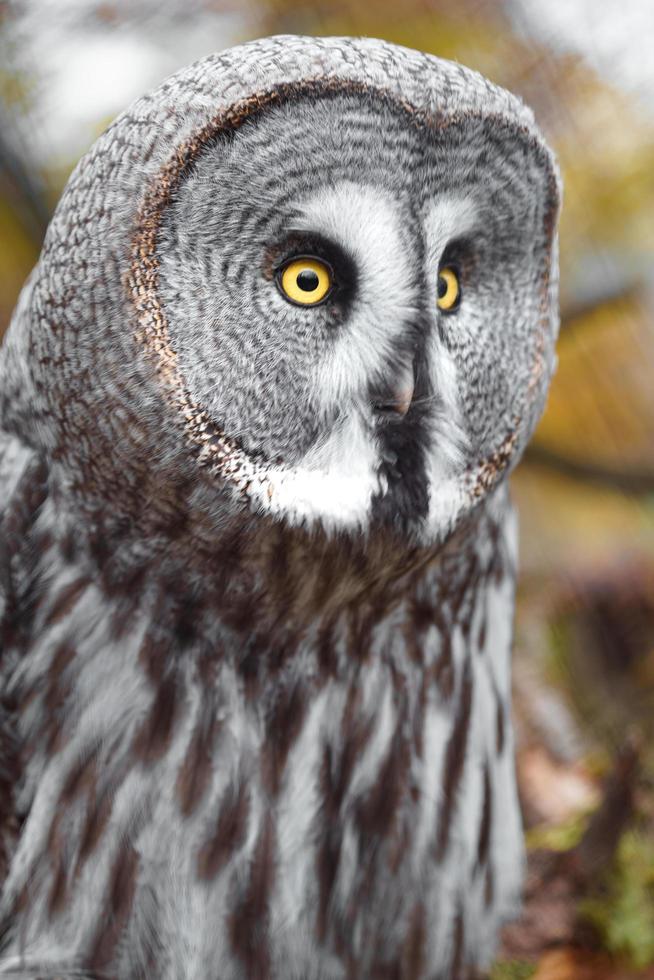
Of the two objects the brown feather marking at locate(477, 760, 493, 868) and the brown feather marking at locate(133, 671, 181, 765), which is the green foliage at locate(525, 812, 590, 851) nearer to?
the brown feather marking at locate(477, 760, 493, 868)

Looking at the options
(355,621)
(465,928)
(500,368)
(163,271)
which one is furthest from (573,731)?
(163,271)

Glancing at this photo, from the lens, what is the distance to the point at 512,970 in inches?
64.8

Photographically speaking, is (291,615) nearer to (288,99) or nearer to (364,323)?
(364,323)

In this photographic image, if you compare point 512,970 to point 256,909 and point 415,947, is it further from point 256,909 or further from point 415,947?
point 256,909

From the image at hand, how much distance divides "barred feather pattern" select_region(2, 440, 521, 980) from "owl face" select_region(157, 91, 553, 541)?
6.8 inches

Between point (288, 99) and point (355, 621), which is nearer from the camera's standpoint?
point (288, 99)

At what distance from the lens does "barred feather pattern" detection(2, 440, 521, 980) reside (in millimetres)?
1306

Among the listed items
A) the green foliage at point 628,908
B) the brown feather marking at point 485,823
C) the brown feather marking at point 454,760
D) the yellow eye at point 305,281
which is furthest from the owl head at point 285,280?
the green foliage at point 628,908

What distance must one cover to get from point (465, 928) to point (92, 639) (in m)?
0.84

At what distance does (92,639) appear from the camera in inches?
51.9

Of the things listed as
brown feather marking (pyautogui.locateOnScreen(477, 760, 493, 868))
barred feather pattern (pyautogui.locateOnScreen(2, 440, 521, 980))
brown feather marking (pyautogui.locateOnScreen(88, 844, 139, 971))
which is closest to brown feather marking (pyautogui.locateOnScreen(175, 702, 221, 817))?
barred feather pattern (pyautogui.locateOnScreen(2, 440, 521, 980))

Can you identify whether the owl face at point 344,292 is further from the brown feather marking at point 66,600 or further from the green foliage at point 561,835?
the green foliage at point 561,835

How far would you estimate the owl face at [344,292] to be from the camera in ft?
3.39

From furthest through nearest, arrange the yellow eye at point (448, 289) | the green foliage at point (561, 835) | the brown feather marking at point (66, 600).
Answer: the green foliage at point (561, 835) < the brown feather marking at point (66, 600) < the yellow eye at point (448, 289)
